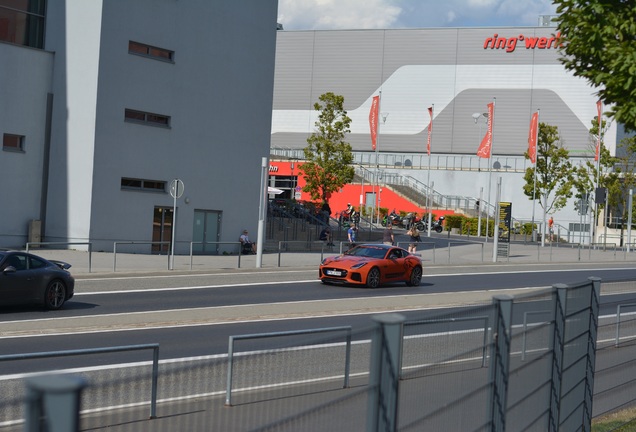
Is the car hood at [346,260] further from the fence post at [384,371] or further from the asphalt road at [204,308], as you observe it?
the fence post at [384,371]

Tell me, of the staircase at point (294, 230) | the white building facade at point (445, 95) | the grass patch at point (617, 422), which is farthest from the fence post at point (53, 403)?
the white building facade at point (445, 95)

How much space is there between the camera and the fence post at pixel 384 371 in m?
4.32

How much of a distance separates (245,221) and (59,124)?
35.5 ft

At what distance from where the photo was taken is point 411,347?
540 centimetres

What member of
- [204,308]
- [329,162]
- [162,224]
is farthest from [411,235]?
[204,308]

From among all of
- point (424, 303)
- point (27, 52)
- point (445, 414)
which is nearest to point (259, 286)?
point (424, 303)

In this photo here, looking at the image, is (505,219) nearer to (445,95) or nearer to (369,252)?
(369,252)

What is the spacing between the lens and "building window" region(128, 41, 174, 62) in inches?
1631

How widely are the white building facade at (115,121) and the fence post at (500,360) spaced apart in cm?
3115

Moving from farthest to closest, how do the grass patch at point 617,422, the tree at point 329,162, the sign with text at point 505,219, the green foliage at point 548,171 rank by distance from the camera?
the green foliage at point 548,171
the tree at point 329,162
the sign with text at point 505,219
the grass patch at point 617,422

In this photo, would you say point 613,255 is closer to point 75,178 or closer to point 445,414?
point 75,178

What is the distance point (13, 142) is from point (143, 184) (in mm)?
5833

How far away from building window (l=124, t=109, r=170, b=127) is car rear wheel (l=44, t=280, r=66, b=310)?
69.0 feet

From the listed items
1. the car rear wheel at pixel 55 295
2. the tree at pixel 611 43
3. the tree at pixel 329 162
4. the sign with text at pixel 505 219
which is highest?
the tree at pixel 329 162
